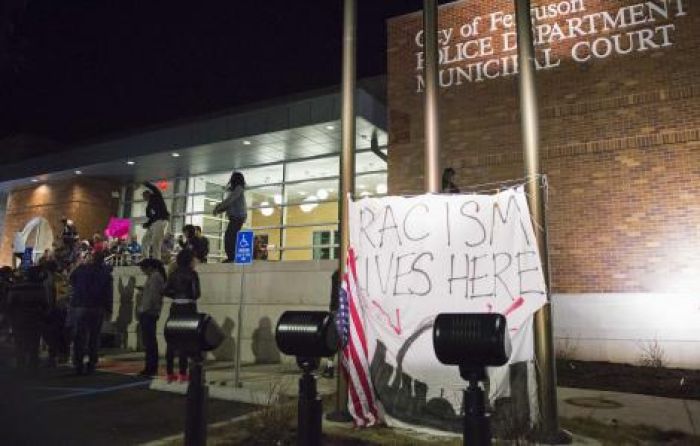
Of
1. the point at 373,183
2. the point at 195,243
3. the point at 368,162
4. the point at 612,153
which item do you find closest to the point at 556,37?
the point at 612,153

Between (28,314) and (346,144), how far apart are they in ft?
21.6

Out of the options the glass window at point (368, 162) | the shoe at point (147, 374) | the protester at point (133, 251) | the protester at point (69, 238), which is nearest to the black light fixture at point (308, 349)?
the shoe at point (147, 374)

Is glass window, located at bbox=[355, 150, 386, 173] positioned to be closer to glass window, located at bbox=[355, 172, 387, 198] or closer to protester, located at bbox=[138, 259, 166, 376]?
glass window, located at bbox=[355, 172, 387, 198]

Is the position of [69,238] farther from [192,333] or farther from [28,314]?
[192,333]

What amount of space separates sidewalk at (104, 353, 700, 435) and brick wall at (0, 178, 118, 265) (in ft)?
39.8

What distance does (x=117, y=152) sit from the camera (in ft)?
56.7

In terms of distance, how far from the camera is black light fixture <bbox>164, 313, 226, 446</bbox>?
10.3ft

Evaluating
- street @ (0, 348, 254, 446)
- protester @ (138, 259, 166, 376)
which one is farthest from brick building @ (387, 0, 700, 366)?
street @ (0, 348, 254, 446)

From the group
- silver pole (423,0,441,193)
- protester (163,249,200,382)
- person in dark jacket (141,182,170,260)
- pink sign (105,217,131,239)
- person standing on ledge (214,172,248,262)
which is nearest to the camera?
silver pole (423,0,441,193)

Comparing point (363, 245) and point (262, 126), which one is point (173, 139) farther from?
point (363, 245)

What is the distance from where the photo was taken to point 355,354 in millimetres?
5129

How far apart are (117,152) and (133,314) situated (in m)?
7.13

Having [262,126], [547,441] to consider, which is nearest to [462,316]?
[547,441]

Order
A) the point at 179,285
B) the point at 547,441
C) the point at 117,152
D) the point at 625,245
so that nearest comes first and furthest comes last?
the point at 547,441, the point at 179,285, the point at 625,245, the point at 117,152
